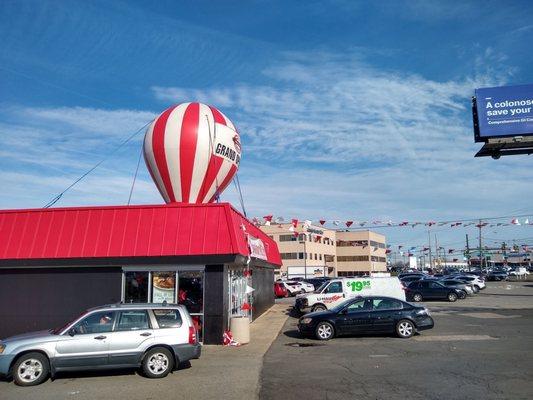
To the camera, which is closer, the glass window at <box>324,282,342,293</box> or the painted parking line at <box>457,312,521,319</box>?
the painted parking line at <box>457,312,521,319</box>

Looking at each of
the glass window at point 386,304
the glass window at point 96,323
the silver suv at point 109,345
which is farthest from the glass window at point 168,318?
the glass window at point 386,304

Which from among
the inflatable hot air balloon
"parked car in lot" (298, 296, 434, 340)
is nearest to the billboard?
"parked car in lot" (298, 296, 434, 340)

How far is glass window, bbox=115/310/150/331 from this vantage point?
10.6 meters

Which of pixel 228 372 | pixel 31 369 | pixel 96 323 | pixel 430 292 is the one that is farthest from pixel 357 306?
pixel 430 292

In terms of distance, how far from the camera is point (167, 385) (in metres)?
9.73

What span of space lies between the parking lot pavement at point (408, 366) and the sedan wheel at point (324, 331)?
266mm

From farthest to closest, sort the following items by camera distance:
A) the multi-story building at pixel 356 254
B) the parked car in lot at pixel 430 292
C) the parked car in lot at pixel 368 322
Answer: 1. the multi-story building at pixel 356 254
2. the parked car in lot at pixel 430 292
3. the parked car in lot at pixel 368 322

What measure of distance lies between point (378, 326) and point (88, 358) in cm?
927

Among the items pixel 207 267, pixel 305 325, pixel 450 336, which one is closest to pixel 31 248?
pixel 207 267

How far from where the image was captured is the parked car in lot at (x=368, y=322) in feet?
51.9

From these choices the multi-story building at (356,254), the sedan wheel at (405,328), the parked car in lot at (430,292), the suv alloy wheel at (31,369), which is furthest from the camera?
the multi-story building at (356,254)

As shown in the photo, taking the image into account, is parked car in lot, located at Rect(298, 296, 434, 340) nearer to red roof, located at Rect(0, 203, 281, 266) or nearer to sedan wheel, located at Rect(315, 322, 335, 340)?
sedan wheel, located at Rect(315, 322, 335, 340)

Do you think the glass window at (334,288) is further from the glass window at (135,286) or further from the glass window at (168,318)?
the glass window at (168,318)

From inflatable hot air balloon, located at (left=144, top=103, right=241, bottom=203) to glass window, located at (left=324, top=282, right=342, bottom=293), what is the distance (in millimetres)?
8002
